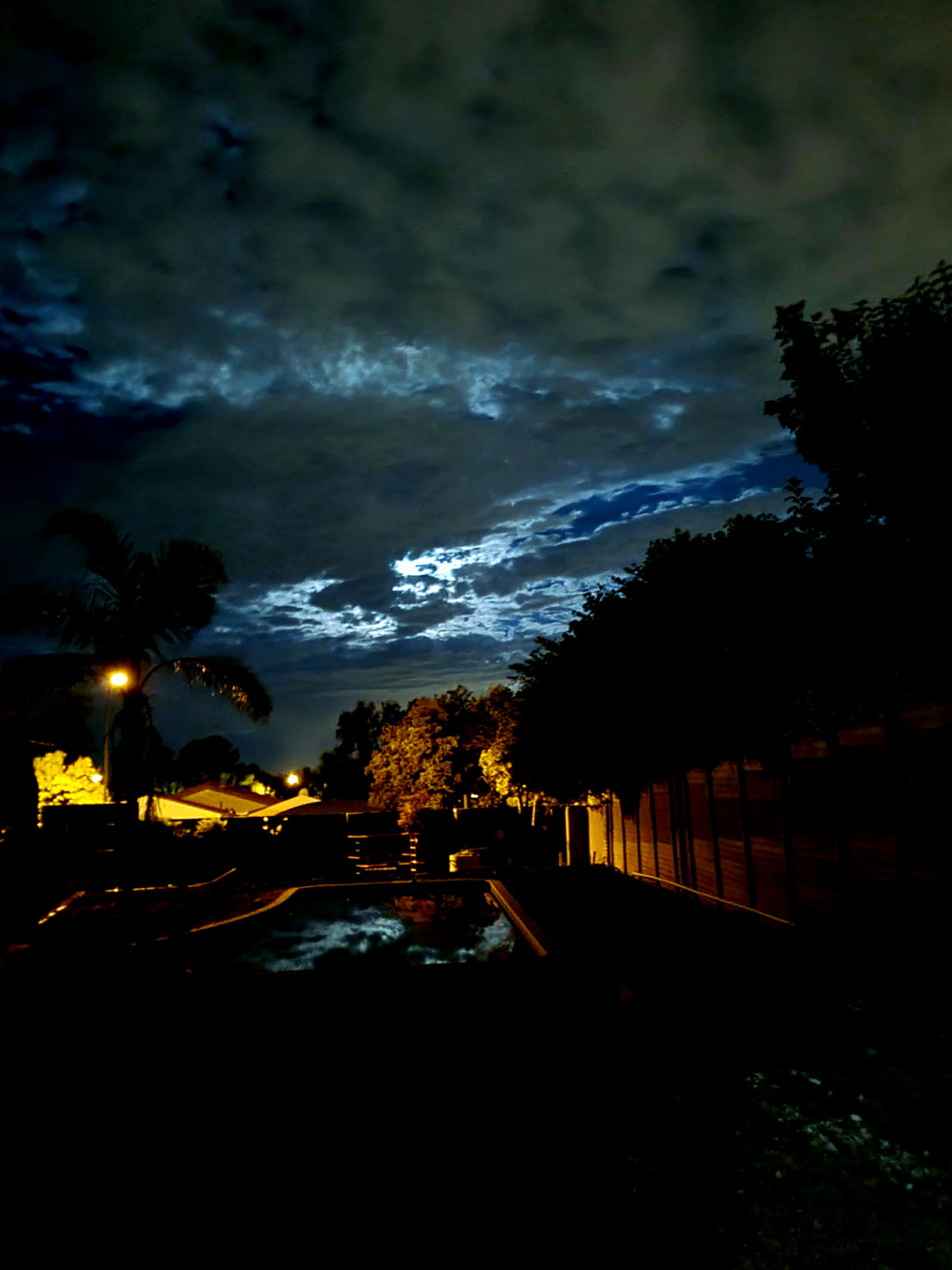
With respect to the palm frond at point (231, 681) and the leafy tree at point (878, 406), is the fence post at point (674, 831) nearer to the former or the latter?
the leafy tree at point (878, 406)

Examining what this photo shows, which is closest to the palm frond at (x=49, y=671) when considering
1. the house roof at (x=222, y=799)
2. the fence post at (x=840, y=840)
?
the fence post at (x=840, y=840)

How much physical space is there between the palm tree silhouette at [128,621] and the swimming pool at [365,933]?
12.8 feet

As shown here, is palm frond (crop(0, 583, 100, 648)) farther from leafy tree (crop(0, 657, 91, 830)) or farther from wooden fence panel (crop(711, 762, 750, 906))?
wooden fence panel (crop(711, 762, 750, 906))

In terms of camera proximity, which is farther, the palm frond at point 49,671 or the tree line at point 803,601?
the palm frond at point 49,671

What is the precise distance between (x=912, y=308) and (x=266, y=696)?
42.2 ft

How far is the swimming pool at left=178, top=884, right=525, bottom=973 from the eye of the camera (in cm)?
1082

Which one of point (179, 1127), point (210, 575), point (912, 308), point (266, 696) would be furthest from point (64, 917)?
point (912, 308)

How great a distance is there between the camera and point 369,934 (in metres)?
13.1

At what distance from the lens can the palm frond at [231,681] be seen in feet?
46.5

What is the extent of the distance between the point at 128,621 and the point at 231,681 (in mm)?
2196

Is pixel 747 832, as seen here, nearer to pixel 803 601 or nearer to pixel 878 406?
pixel 803 601

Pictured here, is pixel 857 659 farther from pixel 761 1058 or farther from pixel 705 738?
pixel 761 1058

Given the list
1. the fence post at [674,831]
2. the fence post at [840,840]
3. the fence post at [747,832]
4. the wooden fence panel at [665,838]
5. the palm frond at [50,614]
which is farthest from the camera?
the palm frond at [50,614]

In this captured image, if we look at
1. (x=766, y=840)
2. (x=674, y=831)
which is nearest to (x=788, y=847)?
(x=766, y=840)
